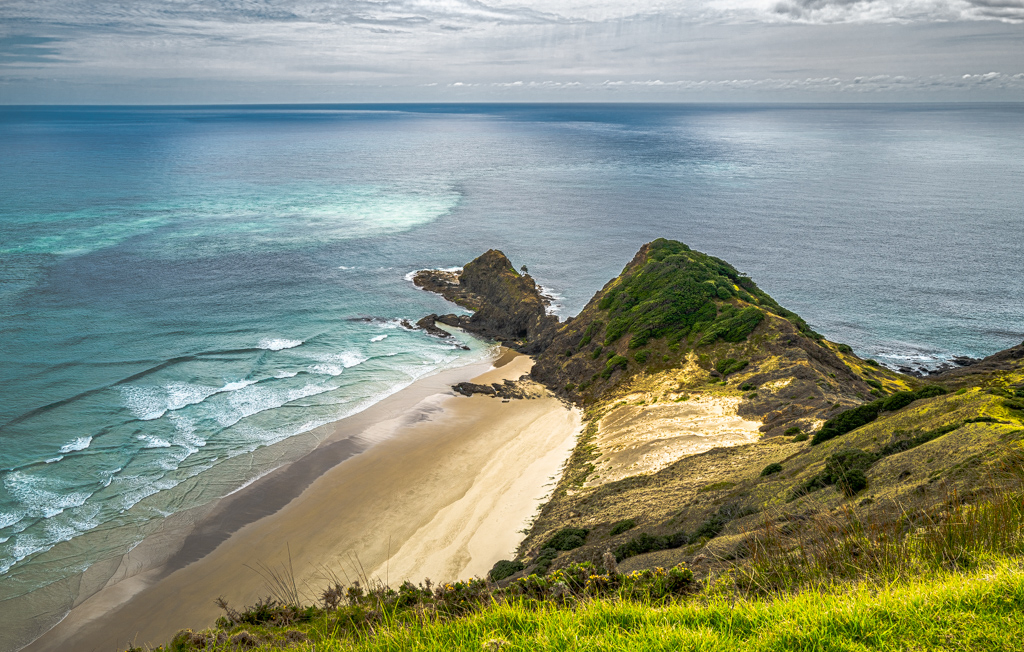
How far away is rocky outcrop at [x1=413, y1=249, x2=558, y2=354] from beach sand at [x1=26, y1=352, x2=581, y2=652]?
39.6 feet

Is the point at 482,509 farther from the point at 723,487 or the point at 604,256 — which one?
the point at 604,256

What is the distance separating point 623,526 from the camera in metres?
21.2

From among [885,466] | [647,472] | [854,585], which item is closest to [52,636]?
[647,472]

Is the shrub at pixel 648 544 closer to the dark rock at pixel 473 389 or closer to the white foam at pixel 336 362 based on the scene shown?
the dark rock at pixel 473 389

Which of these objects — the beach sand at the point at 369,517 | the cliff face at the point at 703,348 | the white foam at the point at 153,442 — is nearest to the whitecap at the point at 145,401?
the white foam at the point at 153,442

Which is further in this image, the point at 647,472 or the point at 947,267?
the point at 947,267

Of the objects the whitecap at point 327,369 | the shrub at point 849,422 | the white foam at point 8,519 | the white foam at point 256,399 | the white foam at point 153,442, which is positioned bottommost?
the white foam at point 8,519

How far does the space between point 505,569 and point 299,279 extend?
55145 millimetres

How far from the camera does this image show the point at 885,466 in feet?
57.1

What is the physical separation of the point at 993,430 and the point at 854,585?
12.8 meters

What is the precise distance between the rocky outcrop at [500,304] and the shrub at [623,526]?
27.9m

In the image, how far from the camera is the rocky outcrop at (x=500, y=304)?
51.4 m

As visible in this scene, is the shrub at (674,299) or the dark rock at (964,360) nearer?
the shrub at (674,299)

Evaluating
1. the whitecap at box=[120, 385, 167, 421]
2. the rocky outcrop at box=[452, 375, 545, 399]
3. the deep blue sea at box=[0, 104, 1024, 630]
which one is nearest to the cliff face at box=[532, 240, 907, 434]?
the rocky outcrop at box=[452, 375, 545, 399]
